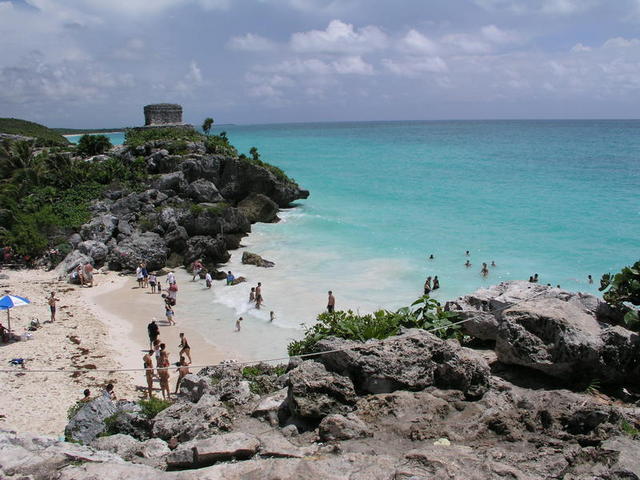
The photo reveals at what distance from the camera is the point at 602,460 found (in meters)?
4.93

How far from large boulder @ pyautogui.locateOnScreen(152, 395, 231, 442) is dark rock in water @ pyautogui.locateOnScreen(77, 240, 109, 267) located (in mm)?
19702

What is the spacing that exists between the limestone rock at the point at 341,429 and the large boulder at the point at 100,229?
78.5 feet

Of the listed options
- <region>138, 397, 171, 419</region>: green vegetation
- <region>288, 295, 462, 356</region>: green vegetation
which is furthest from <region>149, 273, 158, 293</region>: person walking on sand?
<region>288, 295, 462, 356</region>: green vegetation

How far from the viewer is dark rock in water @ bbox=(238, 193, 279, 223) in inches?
1409

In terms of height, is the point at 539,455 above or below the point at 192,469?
above

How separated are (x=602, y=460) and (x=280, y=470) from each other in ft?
10.5

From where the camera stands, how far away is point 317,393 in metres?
6.86

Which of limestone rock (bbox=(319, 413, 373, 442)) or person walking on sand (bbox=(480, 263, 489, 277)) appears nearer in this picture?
limestone rock (bbox=(319, 413, 373, 442))

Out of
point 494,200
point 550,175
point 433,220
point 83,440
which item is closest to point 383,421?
point 83,440

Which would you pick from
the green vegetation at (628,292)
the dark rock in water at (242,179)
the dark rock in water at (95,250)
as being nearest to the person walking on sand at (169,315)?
the dark rock in water at (95,250)

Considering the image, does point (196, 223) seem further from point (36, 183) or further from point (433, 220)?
point (433, 220)

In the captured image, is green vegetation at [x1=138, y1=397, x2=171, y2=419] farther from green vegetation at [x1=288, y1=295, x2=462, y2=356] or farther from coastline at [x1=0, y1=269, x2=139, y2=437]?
green vegetation at [x1=288, y1=295, x2=462, y2=356]

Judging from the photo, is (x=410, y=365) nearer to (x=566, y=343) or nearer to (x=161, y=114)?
(x=566, y=343)

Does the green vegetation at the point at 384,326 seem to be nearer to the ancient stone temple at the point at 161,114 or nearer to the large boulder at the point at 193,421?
the large boulder at the point at 193,421
